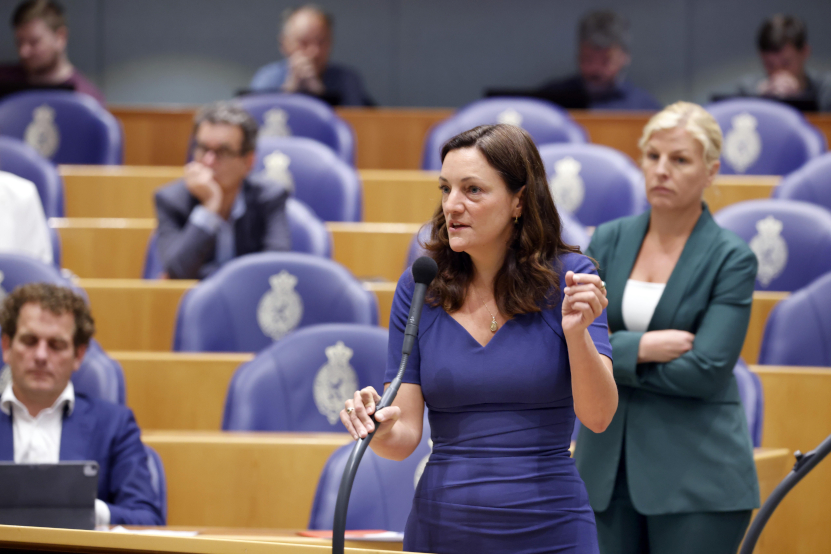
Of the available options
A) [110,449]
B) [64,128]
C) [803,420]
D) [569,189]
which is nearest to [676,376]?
[803,420]

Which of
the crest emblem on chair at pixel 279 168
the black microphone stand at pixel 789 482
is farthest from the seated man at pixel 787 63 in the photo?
the black microphone stand at pixel 789 482

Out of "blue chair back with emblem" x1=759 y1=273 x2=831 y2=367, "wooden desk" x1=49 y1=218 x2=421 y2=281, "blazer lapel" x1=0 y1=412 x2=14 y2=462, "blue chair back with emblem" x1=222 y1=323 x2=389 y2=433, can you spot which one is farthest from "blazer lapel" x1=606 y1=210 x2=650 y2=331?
"wooden desk" x1=49 y1=218 x2=421 y2=281

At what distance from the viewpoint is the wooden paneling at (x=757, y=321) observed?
219 centimetres

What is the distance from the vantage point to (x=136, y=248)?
2.70 metres

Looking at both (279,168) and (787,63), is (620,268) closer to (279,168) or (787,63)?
(279,168)

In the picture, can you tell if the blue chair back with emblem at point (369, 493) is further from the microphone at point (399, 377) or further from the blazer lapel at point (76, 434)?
the microphone at point (399, 377)

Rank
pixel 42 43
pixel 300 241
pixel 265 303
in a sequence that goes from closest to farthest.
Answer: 1. pixel 265 303
2. pixel 300 241
3. pixel 42 43

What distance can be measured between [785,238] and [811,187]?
0.43 meters

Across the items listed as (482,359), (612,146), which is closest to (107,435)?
(482,359)

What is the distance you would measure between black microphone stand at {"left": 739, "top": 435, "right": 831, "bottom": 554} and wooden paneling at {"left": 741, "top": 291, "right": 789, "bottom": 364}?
128 cm

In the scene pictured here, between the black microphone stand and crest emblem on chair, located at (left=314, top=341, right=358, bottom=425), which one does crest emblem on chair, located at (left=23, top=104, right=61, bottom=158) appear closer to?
crest emblem on chair, located at (left=314, top=341, right=358, bottom=425)

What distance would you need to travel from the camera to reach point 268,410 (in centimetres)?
179

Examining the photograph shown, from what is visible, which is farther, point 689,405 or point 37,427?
point 37,427

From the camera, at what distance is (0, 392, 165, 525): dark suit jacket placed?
59.3 inches
